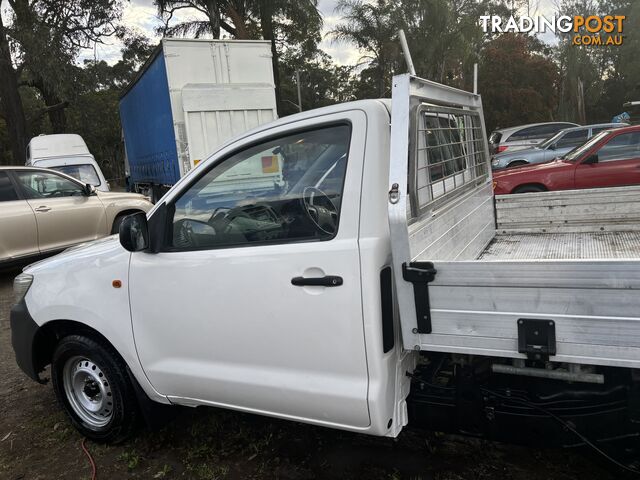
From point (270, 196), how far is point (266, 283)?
0.46 m

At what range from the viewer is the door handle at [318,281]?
214 centimetres

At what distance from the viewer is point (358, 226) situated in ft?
7.01

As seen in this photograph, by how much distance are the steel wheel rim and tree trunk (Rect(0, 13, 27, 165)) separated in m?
16.7

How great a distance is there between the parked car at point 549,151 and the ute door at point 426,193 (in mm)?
9429

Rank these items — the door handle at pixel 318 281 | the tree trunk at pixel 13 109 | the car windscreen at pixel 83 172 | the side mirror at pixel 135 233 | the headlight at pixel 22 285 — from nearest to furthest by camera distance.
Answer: the door handle at pixel 318 281, the side mirror at pixel 135 233, the headlight at pixel 22 285, the car windscreen at pixel 83 172, the tree trunk at pixel 13 109

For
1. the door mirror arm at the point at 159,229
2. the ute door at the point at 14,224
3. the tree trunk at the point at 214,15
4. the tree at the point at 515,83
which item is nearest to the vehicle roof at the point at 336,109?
the door mirror arm at the point at 159,229

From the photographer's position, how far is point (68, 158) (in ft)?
39.6

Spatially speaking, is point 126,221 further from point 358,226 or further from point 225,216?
point 358,226

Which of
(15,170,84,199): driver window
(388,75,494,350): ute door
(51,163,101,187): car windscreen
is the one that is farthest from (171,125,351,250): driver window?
(51,163,101,187): car windscreen

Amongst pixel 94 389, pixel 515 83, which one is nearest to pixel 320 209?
pixel 94 389

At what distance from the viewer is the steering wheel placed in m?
2.25

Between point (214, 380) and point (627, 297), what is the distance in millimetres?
1892

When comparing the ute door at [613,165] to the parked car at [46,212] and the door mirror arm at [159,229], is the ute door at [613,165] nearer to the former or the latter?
the door mirror arm at [159,229]

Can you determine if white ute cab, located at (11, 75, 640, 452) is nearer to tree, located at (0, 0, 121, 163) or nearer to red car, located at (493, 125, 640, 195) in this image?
red car, located at (493, 125, 640, 195)
